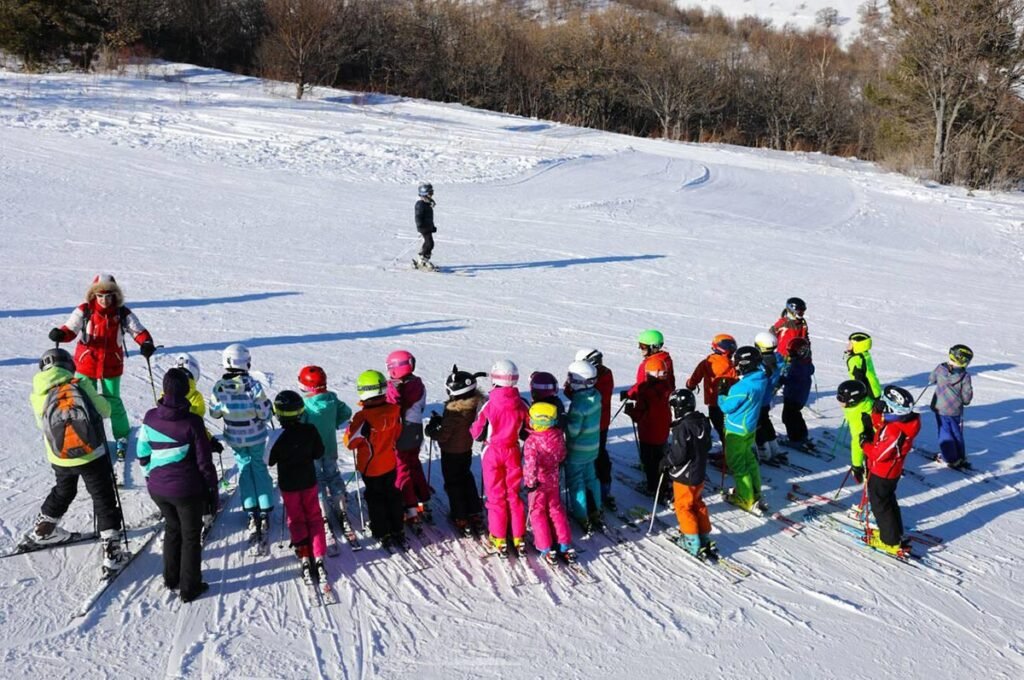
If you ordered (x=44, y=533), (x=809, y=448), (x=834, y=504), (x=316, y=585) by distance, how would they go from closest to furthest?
(x=316, y=585) < (x=44, y=533) < (x=834, y=504) < (x=809, y=448)

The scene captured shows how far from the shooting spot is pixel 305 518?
537 centimetres

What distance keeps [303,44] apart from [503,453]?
31.0 metres

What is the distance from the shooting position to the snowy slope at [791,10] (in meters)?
61.8

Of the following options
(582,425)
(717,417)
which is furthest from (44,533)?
(717,417)

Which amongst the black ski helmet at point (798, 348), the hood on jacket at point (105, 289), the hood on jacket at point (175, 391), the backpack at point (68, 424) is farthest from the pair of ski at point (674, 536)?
the hood on jacket at point (105, 289)

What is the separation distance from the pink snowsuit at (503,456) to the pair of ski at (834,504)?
2940 millimetres

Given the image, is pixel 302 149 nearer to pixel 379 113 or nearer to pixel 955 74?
pixel 379 113

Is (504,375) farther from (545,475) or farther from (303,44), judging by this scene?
(303,44)

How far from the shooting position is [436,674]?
182 inches

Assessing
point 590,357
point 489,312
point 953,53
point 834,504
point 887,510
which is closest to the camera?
point 887,510

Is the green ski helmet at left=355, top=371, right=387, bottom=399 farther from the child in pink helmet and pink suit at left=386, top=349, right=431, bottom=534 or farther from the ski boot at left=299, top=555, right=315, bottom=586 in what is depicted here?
the ski boot at left=299, top=555, right=315, bottom=586

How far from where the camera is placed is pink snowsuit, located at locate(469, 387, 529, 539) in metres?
5.73

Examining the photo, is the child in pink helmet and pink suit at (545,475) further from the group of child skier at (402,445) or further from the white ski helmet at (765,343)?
the white ski helmet at (765,343)

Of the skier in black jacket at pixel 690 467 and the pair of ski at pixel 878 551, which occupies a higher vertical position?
the skier in black jacket at pixel 690 467
